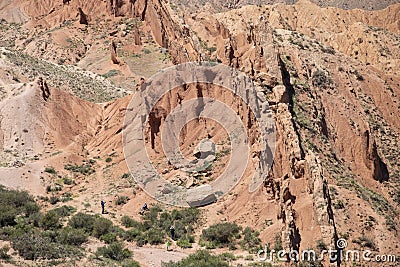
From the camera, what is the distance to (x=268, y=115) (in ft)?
91.4

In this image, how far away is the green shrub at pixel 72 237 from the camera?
2403 cm

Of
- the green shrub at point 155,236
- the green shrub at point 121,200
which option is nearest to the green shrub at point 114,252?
the green shrub at point 155,236

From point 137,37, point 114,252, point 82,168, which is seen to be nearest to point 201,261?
point 114,252

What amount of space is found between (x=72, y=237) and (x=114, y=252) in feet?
6.03

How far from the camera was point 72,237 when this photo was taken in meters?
24.3

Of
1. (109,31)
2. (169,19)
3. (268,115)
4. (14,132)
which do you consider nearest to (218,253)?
(268,115)

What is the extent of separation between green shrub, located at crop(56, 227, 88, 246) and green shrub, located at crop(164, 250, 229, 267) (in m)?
3.78

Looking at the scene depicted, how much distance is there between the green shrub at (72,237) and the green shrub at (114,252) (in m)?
1.00

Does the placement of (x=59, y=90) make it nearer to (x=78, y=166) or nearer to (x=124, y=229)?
(x=78, y=166)

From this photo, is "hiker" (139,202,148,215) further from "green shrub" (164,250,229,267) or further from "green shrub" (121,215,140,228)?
"green shrub" (164,250,229,267)

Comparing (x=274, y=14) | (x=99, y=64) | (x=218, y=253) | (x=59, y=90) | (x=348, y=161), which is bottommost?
(x=218, y=253)

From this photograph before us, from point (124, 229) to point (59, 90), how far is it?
1804 cm

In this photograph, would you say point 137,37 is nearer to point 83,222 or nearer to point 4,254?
point 83,222

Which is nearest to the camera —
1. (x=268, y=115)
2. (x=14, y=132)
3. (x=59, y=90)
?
(x=268, y=115)
